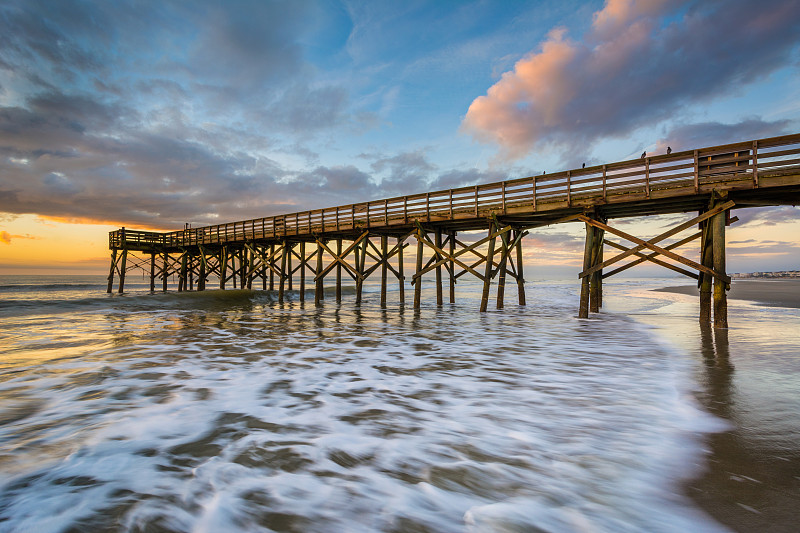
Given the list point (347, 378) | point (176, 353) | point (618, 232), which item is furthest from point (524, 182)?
point (176, 353)

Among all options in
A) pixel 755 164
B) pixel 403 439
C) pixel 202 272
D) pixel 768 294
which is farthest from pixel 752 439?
pixel 202 272

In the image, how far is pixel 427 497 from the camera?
2.62 meters

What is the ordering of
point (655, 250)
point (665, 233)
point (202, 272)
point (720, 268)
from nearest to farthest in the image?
point (720, 268) < point (665, 233) < point (655, 250) < point (202, 272)

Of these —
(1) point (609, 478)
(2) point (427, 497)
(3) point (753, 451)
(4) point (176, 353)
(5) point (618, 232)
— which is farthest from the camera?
(5) point (618, 232)

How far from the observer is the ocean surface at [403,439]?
7.89 ft

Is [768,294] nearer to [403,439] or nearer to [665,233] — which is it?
[665,233]

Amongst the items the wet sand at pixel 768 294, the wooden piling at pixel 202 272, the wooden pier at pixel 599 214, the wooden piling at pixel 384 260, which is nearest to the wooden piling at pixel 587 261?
the wooden pier at pixel 599 214

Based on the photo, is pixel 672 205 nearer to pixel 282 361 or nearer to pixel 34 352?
pixel 282 361

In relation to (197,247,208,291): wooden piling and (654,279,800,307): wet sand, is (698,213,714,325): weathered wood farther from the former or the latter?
(197,247,208,291): wooden piling

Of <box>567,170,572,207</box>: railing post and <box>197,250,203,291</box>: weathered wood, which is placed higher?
<box>567,170,572,207</box>: railing post

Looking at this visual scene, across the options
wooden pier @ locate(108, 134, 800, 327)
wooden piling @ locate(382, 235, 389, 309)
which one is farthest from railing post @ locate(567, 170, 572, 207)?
wooden piling @ locate(382, 235, 389, 309)

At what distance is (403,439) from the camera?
11.8ft

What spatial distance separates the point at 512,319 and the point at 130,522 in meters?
12.5

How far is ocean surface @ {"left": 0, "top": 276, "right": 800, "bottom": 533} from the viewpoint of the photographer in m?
2.41
